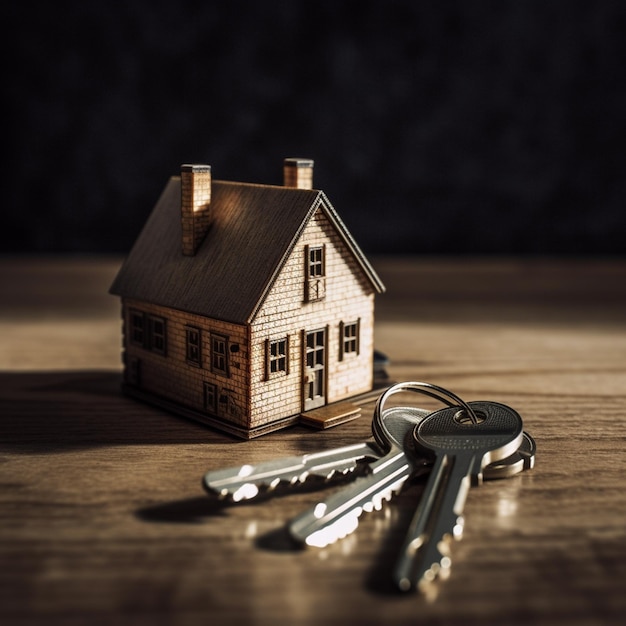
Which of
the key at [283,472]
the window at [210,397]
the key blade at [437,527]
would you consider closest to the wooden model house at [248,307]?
the window at [210,397]

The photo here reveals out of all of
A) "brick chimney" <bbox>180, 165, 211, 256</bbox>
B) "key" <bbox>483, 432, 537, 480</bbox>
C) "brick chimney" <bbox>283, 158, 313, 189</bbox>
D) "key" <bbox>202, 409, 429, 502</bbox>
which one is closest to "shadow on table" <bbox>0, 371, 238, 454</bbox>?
"key" <bbox>202, 409, 429, 502</bbox>

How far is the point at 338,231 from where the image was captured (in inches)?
120

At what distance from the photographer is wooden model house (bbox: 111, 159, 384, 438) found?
9.40 ft

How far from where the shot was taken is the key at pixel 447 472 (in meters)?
1.83

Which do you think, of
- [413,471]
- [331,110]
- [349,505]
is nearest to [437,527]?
[349,505]

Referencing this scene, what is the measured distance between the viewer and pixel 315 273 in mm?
3029

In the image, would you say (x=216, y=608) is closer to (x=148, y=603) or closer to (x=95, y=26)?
(x=148, y=603)

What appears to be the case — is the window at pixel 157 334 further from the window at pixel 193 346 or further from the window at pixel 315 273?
the window at pixel 315 273

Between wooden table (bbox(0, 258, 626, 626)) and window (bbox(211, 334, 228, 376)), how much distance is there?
0.23m

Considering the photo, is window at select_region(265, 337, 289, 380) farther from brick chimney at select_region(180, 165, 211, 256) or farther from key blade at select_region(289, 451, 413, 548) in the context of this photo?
key blade at select_region(289, 451, 413, 548)

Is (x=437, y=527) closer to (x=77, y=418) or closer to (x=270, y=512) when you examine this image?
(x=270, y=512)

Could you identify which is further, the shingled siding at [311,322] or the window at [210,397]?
the window at [210,397]

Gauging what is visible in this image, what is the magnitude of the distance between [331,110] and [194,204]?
306cm

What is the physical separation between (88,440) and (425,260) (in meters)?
3.97
